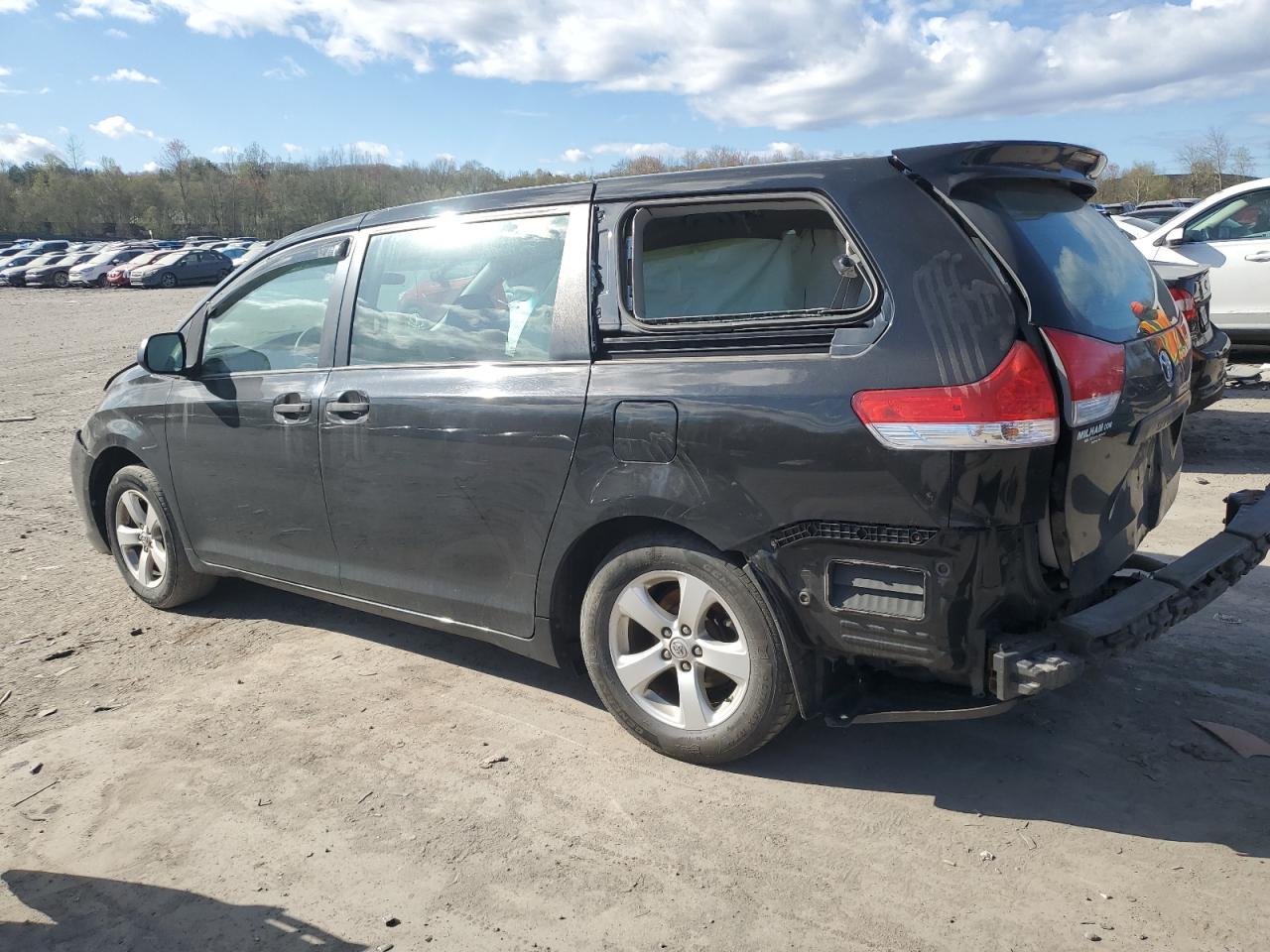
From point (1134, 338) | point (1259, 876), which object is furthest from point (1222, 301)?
point (1259, 876)

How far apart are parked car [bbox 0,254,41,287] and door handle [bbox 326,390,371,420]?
5004 centimetres

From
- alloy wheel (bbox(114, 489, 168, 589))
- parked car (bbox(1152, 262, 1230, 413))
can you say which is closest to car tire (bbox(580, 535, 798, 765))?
alloy wheel (bbox(114, 489, 168, 589))

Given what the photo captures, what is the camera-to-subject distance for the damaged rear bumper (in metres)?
2.84

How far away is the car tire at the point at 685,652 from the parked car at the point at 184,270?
1622 inches

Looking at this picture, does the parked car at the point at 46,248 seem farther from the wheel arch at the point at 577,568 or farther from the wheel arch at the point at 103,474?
the wheel arch at the point at 577,568

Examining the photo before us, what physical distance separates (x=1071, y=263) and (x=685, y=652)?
174cm

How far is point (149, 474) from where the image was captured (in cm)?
518

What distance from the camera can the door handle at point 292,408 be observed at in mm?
4344

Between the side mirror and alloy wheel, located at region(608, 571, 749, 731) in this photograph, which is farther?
the side mirror

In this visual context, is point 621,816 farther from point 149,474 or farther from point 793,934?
point 149,474

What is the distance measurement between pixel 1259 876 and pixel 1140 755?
2.20 feet

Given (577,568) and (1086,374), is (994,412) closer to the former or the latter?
(1086,374)

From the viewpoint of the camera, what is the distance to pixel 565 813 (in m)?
3.30

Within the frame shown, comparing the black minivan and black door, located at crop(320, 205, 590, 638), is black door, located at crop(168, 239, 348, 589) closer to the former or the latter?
the black minivan
